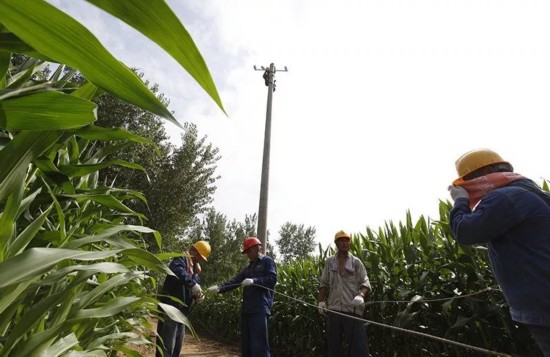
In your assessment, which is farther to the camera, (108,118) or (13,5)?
(108,118)

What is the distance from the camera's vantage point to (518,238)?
1.83 meters

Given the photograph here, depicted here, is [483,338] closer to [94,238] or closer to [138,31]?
[94,238]

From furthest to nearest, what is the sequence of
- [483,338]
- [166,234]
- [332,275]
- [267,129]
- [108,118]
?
1. [166,234]
2. [108,118]
3. [267,129]
4. [332,275]
5. [483,338]

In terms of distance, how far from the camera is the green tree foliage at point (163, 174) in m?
13.4

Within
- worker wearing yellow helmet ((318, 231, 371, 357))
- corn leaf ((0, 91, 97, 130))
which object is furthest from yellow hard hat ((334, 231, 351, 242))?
corn leaf ((0, 91, 97, 130))

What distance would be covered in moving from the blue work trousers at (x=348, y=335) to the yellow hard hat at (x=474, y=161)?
2.19 meters

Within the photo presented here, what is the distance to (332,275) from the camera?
470cm

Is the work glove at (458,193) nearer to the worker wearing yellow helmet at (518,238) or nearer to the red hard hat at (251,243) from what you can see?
the worker wearing yellow helmet at (518,238)

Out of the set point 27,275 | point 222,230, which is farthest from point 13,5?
point 222,230

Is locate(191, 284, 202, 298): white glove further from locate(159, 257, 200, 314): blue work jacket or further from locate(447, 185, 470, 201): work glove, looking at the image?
locate(447, 185, 470, 201): work glove

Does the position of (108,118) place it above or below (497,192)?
above

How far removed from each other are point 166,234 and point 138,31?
14608 millimetres

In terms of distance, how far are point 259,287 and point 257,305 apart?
0.21 meters

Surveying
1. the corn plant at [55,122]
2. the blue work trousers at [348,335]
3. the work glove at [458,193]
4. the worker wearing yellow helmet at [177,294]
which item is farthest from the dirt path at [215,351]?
the corn plant at [55,122]
